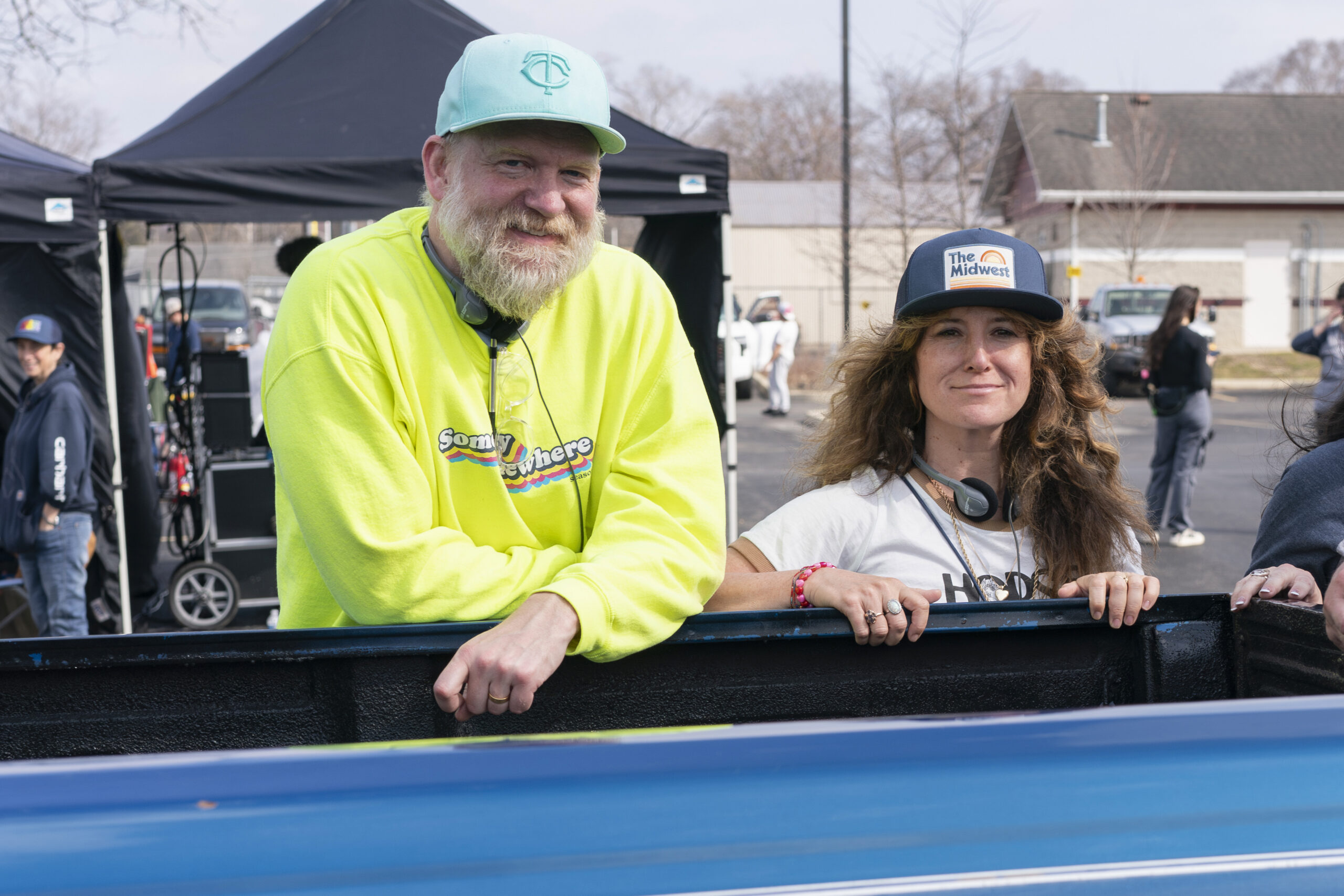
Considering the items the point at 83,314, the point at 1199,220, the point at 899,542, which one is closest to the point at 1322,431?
the point at 899,542

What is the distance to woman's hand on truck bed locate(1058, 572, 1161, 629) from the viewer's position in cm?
192

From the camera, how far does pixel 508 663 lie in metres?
1.52

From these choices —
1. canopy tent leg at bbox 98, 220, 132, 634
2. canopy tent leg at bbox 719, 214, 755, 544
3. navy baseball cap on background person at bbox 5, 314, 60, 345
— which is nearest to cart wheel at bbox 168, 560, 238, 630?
canopy tent leg at bbox 98, 220, 132, 634

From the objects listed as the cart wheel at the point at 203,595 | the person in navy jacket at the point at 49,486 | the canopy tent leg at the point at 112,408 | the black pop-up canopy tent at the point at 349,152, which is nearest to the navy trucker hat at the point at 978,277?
the black pop-up canopy tent at the point at 349,152

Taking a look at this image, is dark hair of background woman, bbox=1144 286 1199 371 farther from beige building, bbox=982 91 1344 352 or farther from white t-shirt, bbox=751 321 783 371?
beige building, bbox=982 91 1344 352

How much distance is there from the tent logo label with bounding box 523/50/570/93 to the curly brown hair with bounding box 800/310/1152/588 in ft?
3.35

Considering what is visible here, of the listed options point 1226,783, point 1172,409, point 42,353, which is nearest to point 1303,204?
point 1172,409

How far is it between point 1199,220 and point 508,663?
36.6 m

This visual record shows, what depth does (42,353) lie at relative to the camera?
6.14 m

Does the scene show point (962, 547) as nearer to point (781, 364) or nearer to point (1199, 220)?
point (781, 364)

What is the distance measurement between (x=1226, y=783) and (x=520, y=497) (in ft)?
3.63

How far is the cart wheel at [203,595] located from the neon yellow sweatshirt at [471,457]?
5.34m

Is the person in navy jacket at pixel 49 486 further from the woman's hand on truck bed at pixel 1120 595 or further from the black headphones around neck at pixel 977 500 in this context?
the woman's hand on truck bed at pixel 1120 595

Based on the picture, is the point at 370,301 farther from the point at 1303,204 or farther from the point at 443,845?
the point at 1303,204
